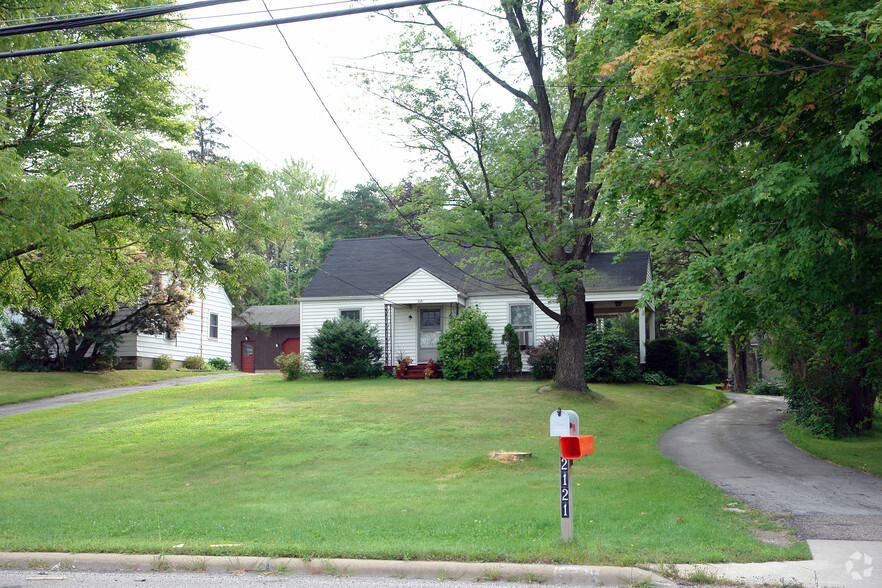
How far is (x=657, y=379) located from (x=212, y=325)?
24.6 metres

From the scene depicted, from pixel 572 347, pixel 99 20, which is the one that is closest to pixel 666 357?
pixel 572 347

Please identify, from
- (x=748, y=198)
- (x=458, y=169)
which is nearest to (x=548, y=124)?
(x=458, y=169)

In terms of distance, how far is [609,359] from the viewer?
1053 inches

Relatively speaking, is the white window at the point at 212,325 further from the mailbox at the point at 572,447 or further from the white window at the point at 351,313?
the mailbox at the point at 572,447

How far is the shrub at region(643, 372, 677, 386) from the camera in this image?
89.3 ft

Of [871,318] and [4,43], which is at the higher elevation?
[4,43]

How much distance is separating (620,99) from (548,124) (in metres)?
9.01

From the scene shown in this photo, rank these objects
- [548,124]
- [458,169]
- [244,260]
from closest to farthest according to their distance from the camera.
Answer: [244,260] → [458,169] → [548,124]

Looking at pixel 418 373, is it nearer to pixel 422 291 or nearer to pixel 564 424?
pixel 422 291

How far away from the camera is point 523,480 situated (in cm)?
1039

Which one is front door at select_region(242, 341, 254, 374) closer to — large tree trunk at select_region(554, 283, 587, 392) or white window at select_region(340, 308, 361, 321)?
white window at select_region(340, 308, 361, 321)

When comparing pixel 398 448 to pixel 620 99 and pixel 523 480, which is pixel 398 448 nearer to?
pixel 523 480

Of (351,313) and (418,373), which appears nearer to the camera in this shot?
(418,373)

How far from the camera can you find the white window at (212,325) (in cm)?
3841
